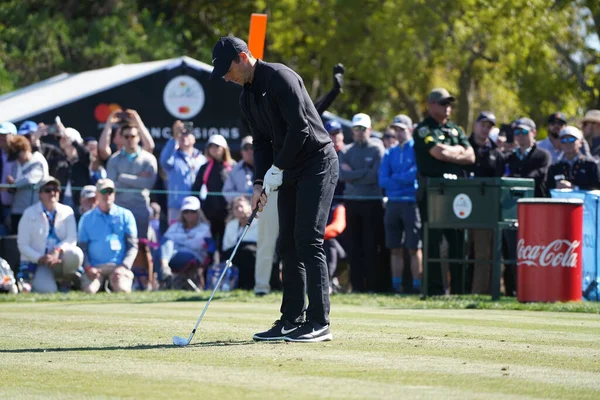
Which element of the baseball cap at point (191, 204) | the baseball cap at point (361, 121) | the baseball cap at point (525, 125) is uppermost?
the baseball cap at point (361, 121)

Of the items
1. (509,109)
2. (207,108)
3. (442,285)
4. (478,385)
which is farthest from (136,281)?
(509,109)

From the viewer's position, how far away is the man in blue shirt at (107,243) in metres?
16.3

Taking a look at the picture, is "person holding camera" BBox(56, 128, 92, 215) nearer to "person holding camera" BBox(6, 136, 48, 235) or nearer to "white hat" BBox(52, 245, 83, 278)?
"person holding camera" BBox(6, 136, 48, 235)

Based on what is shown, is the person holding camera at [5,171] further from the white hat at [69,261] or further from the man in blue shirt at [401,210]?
the man in blue shirt at [401,210]

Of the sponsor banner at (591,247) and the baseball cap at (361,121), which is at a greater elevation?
the baseball cap at (361,121)

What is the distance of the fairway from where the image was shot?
6.33m

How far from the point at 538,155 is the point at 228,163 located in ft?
15.0

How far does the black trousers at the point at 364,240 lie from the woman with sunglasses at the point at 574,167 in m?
2.58

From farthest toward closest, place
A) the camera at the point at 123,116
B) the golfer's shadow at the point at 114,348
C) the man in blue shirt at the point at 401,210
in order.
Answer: the camera at the point at 123,116 → the man in blue shirt at the point at 401,210 → the golfer's shadow at the point at 114,348

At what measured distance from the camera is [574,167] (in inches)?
608

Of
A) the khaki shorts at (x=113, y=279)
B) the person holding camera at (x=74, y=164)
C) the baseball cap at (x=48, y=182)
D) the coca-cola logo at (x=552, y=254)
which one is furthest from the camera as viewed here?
the person holding camera at (x=74, y=164)

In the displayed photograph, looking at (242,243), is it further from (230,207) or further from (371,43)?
(371,43)

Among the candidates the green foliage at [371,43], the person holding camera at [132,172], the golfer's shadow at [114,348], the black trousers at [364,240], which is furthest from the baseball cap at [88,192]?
the green foliage at [371,43]

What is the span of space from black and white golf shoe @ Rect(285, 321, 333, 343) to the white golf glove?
1.00m
